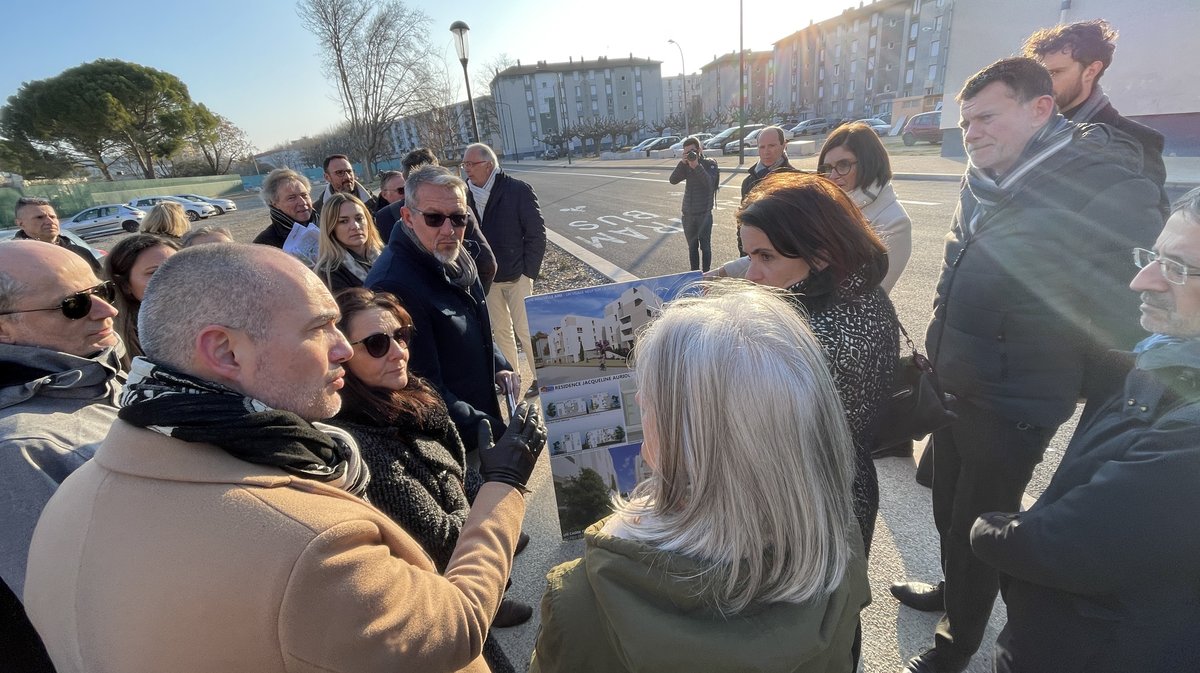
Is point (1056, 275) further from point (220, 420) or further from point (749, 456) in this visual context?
point (220, 420)

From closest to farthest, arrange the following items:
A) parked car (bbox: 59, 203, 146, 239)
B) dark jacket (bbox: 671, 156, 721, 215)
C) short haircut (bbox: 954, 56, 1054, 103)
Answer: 1. short haircut (bbox: 954, 56, 1054, 103)
2. dark jacket (bbox: 671, 156, 721, 215)
3. parked car (bbox: 59, 203, 146, 239)

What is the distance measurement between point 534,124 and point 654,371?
8636cm

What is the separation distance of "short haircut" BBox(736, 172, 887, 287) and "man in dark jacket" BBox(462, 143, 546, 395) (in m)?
3.49

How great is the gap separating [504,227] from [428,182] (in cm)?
210

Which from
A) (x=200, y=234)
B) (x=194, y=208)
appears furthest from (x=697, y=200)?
(x=194, y=208)

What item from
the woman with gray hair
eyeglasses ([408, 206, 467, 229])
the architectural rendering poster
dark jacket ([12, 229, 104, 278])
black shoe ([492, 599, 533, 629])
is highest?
eyeglasses ([408, 206, 467, 229])

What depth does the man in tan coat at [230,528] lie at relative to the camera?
858 millimetres

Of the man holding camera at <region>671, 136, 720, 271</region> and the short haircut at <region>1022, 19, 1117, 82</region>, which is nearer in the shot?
the short haircut at <region>1022, 19, 1117, 82</region>

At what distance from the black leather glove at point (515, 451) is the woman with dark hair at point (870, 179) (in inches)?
92.0

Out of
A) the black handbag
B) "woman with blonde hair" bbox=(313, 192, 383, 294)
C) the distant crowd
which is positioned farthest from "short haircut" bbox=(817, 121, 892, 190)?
"woman with blonde hair" bbox=(313, 192, 383, 294)

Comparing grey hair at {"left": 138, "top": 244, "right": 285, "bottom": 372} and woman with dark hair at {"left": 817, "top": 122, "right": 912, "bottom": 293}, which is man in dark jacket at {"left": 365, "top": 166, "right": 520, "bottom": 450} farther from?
woman with dark hair at {"left": 817, "top": 122, "right": 912, "bottom": 293}

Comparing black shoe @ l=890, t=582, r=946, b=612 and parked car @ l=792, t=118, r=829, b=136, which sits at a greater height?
parked car @ l=792, t=118, r=829, b=136

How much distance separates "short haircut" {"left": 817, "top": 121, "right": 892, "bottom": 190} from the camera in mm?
2975

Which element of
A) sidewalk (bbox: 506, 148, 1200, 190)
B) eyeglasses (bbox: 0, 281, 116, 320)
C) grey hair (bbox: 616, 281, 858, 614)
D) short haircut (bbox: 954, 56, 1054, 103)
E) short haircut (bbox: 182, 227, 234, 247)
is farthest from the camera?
sidewalk (bbox: 506, 148, 1200, 190)
